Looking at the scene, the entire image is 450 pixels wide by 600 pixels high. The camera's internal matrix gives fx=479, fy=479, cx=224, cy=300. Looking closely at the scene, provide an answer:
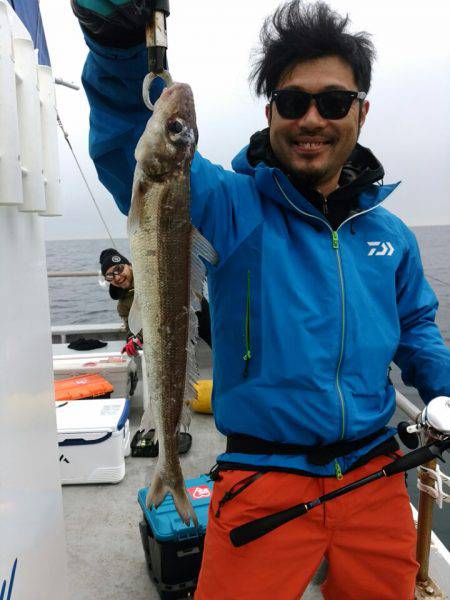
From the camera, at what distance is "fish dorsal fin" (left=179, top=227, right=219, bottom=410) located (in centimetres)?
177

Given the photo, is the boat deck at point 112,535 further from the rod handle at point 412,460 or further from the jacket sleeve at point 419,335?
the jacket sleeve at point 419,335

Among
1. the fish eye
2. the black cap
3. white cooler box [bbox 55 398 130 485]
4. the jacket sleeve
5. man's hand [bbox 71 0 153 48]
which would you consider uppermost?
man's hand [bbox 71 0 153 48]

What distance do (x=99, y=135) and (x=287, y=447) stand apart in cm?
153

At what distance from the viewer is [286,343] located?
2.08 m

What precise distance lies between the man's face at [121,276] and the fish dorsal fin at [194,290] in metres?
5.19

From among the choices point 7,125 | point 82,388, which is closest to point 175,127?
point 7,125

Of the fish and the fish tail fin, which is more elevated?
the fish

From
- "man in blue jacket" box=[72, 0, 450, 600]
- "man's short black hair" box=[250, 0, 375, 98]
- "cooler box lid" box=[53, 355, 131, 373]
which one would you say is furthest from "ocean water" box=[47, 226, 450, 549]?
"man's short black hair" box=[250, 0, 375, 98]

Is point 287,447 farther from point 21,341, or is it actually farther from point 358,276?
point 21,341

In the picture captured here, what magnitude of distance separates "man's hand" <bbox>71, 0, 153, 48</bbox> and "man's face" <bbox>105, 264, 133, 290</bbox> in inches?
207

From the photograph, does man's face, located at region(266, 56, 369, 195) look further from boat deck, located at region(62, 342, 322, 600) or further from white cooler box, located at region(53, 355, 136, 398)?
white cooler box, located at region(53, 355, 136, 398)

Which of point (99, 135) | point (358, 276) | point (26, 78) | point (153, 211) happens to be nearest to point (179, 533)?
point (358, 276)

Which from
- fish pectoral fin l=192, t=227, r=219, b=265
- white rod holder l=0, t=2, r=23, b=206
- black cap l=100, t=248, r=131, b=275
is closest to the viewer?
white rod holder l=0, t=2, r=23, b=206

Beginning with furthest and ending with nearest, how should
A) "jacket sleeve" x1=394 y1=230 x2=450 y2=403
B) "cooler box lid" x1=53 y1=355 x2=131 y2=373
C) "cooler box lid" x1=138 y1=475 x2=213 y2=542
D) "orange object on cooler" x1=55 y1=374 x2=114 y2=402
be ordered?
"cooler box lid" x1=53 y1=355 x2=131 y2=373 → "orange object on cooler" x1=55 y1=374 x2=114 y2=402 → "cooler box lid" x1=138 y1=475 x2=213 y2=542 → "jacket sleeve" x1=394 y1=230 x2=450 y2=403
